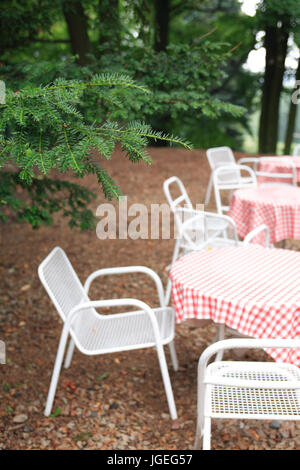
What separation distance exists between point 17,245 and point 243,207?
9.55 ft

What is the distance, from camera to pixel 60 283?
121 inches

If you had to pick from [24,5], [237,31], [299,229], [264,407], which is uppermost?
[237,31]

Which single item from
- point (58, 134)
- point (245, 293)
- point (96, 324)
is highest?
point (58, 134)

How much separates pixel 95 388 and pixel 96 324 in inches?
18.8

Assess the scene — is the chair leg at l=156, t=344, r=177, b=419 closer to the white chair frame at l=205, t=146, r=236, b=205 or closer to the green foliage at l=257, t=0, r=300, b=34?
the green foliage at l=257, t=0, r=300, b=34

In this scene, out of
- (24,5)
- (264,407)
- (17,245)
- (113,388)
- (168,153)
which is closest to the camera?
(264,407)

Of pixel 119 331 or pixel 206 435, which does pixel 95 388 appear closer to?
pixel 119 331

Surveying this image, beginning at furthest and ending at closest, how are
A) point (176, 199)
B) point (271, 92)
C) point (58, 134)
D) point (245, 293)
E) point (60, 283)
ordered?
point (271, 92), point (176, 199), point (60, 283), point (245, 293), point (58, 134)

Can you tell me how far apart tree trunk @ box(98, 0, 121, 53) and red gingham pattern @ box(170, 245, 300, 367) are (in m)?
1.99

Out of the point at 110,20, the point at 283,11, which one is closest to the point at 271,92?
the point at 283,11

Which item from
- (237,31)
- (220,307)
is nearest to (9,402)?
(220,307)

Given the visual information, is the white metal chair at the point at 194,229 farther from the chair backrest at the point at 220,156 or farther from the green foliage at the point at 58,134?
the green foliage at the point at 58,134

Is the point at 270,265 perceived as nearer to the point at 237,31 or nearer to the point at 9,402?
the point at 9,402

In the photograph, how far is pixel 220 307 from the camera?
2525 mm
